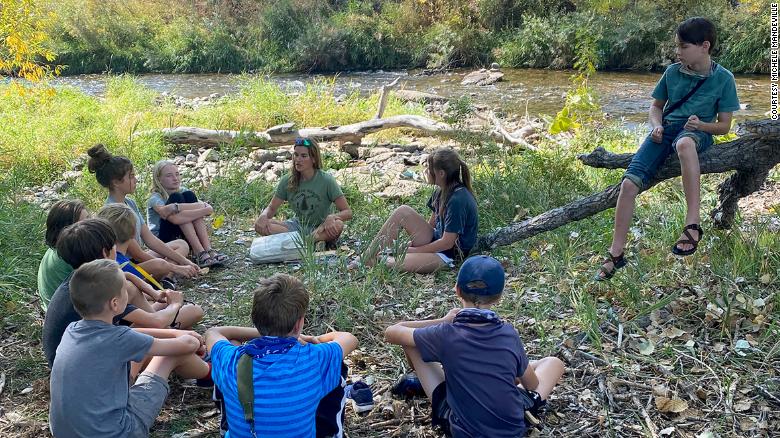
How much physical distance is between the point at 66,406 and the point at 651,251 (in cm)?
365

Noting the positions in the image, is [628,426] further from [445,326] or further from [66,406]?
[66,406]

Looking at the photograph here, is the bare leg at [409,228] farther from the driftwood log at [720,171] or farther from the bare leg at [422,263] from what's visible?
the driftwood log at [720,171]

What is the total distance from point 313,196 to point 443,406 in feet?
10.0

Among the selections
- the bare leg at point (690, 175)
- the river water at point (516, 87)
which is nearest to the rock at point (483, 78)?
the river water at point (516, 87)

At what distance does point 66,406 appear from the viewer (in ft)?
8.77

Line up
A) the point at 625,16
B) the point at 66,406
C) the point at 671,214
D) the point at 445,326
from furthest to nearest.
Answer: the point at 625,16, the point at 671,214, the point at 445,326, the point at 66,406

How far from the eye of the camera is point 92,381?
2695mm

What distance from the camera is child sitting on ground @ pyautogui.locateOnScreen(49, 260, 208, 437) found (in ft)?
8.80

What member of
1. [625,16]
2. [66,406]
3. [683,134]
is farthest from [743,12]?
A: [66,406]

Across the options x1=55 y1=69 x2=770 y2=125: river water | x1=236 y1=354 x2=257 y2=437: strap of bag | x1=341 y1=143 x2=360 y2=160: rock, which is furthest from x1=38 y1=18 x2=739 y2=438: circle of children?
x1=55 y1=69 x2=770 y2=125: river water

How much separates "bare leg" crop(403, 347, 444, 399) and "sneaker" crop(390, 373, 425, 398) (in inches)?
9.5

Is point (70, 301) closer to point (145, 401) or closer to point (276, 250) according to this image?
point (145, 401)

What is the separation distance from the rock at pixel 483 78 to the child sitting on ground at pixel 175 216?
47.0ft

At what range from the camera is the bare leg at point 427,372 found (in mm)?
3088
